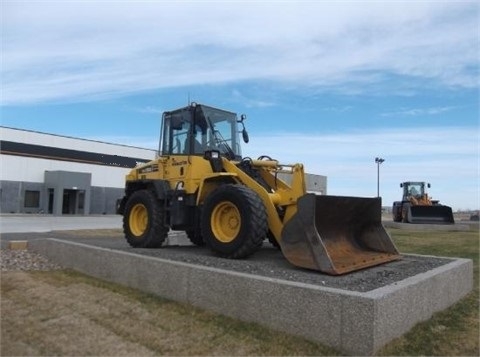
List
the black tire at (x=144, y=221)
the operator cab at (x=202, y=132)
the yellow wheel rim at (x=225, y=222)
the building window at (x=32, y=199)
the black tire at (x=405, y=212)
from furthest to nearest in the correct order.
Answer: the building window at (x=32, y=199) < the black tire at (x=405, y=212) < the black tire at (x=144, y=221) < the operator cab at (x=202, y=132) < the yellow wheel rim at (x=225, y=222)

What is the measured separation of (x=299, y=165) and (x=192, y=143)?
2447mm

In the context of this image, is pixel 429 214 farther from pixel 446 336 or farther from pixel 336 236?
pixel 446 336

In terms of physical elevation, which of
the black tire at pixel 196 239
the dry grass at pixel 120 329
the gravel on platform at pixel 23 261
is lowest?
the dry grass at pixel 120 329

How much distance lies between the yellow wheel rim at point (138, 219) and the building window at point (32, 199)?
4260 centimetres

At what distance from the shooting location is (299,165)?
318 inches

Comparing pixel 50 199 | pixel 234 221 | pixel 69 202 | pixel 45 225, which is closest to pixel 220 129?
pixel 234 221

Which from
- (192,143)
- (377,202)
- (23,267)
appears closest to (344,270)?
(377,202)

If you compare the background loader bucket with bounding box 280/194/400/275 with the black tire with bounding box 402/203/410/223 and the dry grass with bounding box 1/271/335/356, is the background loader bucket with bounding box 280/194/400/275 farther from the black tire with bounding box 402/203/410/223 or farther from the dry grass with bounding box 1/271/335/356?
the black tire with bounding box 402/203/410/223

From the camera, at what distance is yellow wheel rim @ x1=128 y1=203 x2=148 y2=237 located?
10.4 meters

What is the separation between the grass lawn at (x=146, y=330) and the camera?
5203 millimetres

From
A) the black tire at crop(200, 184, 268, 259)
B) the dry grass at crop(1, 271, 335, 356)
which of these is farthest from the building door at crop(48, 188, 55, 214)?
the black tire at crop(200, 184, 268, 259)

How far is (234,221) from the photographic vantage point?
320 inches

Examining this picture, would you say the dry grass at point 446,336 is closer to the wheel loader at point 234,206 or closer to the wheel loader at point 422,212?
the wheel loader at point 234,206

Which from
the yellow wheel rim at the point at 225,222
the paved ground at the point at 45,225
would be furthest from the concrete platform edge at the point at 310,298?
the paved ground at the point at 45,225
